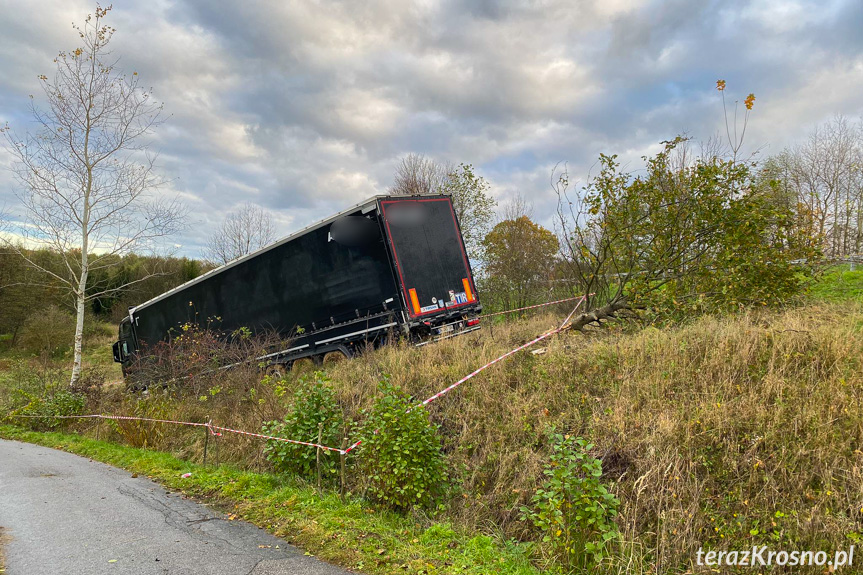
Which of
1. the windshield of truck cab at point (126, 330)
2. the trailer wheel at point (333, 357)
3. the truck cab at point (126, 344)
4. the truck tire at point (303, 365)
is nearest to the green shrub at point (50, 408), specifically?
the truck cab at point (126, 344)

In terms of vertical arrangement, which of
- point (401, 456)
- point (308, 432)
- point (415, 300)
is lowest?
point (308, 432)

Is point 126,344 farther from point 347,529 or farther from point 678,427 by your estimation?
point 678,427

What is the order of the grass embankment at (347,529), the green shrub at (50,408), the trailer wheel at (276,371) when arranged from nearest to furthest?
the grass embankment at (347,529) → the trailer wheel at (276,371) → the green shrub at (50,408)

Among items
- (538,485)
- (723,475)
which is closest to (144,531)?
(538,485)

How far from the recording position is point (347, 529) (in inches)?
190

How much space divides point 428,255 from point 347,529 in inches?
271

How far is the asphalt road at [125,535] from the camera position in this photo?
4219 mm

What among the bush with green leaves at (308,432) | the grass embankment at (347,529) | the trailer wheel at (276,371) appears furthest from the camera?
the trailer wheel at (276,371)

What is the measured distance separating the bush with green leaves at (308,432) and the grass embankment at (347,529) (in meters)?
0.25

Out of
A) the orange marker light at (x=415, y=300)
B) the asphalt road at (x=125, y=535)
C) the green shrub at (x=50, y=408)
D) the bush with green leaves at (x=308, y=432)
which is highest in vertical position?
the orange marker light at (x=415, y=300)

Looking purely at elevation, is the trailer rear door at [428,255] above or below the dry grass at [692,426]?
above

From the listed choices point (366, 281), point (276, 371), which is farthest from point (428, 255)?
point (276, 371)

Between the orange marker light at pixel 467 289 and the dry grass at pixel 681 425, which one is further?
the orange marker light at pixel 467 289

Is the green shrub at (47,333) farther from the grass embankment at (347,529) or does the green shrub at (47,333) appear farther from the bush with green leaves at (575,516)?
the bush with green leaves at (575,516)
